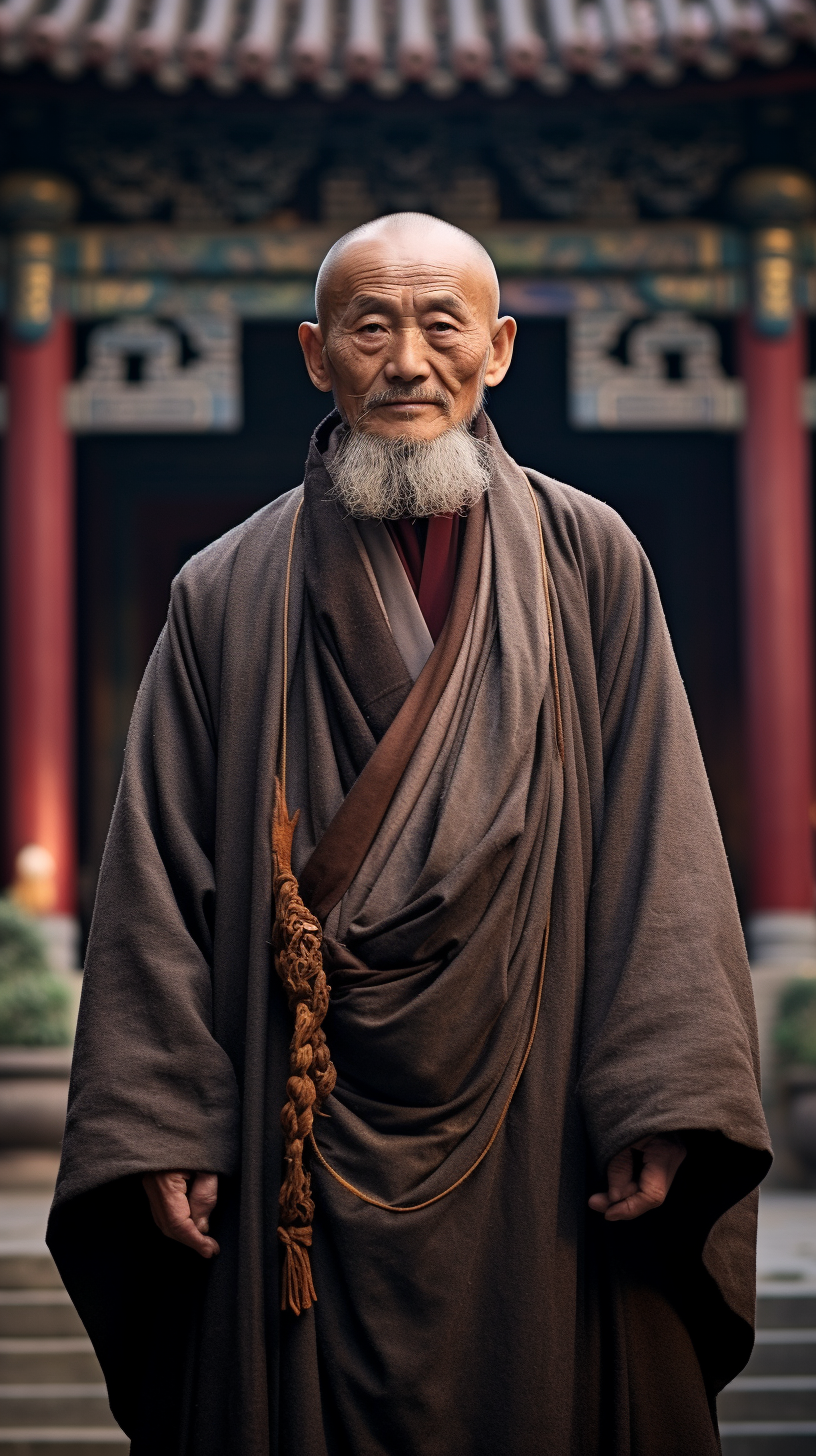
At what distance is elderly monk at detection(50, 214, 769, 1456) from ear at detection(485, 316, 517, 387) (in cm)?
6

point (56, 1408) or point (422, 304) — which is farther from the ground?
point (422, 304)

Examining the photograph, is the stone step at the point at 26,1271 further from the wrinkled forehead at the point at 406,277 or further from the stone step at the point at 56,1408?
the wrinkled forehead at the point at 406,277

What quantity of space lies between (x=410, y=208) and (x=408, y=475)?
6.99 meters

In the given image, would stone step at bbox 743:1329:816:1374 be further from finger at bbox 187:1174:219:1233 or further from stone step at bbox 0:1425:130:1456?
finger at bbox 187:1174:219:1233

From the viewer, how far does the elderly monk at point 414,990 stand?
229 cm

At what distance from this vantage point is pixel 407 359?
2.50 metres

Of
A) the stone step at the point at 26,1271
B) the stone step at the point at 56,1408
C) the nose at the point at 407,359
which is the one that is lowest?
the stone step at the point at 56,1408

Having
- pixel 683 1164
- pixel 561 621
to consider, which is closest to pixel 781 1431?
pixel 683 1164

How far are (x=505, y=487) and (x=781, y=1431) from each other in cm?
284

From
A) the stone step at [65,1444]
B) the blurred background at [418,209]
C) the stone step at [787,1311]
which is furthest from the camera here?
the blurred background at [418,209]

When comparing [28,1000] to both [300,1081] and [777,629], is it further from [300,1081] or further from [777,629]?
[300,1081]

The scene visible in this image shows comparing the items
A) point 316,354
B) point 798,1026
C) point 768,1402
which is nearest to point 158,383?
point 798,1026

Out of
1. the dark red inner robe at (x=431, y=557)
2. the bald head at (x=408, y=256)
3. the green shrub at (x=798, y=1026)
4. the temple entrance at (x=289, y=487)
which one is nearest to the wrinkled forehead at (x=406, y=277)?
the bald head at (x=408, y=256)

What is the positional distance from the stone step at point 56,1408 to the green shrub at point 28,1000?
246cm
